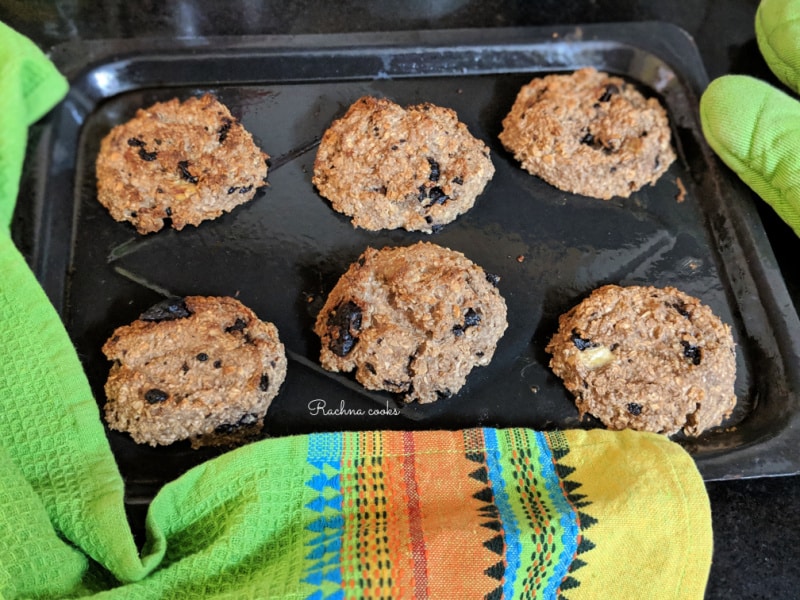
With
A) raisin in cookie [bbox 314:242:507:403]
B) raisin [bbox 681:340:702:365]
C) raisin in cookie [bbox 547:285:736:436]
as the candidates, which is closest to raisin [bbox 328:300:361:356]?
raisin in cookie [bbox 314:242:507:403]

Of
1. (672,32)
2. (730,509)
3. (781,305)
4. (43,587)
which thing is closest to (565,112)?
(672,32)

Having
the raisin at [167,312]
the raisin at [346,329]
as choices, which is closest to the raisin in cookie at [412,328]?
the raisin at [346,329]

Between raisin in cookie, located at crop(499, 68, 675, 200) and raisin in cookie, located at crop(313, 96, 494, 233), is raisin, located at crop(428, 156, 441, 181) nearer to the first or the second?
raisin in cookie, located at crop(313, 96, 494, 233)

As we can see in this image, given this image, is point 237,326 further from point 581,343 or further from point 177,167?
point 581,343

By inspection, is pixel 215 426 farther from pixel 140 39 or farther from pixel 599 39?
pixel 599 39

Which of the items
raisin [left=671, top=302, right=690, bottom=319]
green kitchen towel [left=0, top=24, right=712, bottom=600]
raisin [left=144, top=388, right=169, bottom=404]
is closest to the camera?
green kitchen towel [left=0, top=24, right=712, bottom=600]

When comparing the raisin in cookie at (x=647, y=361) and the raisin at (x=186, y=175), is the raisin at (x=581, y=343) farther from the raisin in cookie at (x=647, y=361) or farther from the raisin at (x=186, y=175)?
the raisin at (x=186, y=175)
